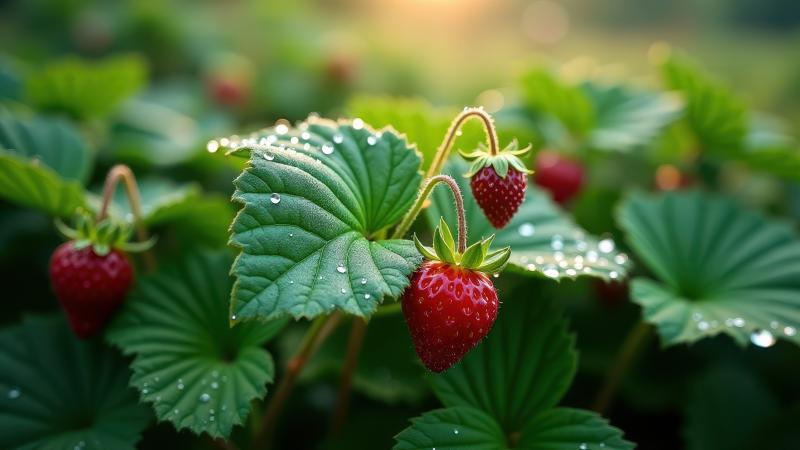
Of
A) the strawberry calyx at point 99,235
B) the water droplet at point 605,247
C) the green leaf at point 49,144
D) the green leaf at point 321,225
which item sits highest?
the green leaf at point 321,225

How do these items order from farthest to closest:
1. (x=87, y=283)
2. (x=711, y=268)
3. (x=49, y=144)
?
(x=49, y=144)
(x=711, y=268)
(x=87, y=283)

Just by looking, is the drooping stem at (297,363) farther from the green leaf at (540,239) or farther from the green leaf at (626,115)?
the green leaf at (626,115)

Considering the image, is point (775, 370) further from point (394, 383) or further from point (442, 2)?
point (442, 2)

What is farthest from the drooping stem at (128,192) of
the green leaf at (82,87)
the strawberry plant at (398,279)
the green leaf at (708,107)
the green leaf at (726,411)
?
the green leaf at (708,107)

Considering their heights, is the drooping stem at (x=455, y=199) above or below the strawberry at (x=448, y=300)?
above

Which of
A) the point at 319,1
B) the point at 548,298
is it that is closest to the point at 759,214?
the point at 548,298

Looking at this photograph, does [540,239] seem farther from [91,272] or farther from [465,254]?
[91,272]

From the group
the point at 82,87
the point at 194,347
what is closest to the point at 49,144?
the point at 82,87
